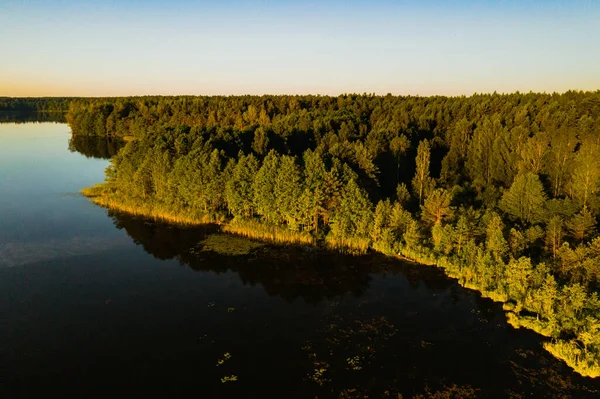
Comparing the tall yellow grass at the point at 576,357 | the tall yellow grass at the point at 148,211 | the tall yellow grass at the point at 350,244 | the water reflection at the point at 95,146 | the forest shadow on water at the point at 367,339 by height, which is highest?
the water reflection at the point at 95,146

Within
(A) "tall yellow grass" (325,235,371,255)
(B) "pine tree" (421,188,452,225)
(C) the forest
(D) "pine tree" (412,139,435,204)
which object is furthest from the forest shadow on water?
(D) "pine tree" (412,139,435,204)

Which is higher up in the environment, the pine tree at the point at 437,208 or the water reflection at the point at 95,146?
the water reflection at the point at 95,146

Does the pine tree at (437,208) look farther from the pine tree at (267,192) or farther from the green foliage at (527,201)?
the pine tree at (267,192)

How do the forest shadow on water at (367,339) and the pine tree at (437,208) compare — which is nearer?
the forest shadow on water at (367,339)

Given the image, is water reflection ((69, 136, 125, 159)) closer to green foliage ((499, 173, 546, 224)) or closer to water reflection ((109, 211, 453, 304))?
water reflection ((109, 211, 453, 304))

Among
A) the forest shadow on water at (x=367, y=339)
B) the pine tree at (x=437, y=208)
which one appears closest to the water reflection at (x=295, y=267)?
the forest shadow on water at (x=367, y=339)

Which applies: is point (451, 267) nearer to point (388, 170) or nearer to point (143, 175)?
point (388, 170)

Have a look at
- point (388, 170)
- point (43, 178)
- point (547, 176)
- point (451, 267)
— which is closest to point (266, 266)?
point (451, 267)

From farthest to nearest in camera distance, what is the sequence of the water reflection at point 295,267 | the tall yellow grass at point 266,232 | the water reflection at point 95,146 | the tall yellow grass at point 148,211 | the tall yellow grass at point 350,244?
1. the water reflection at point 95,146
2. the tall yellow grass at point 148,211
3. the tall yellow grass at point 266,232
4. the tall yellow grass at point 350,244
5. the water reflection at point 295,267
